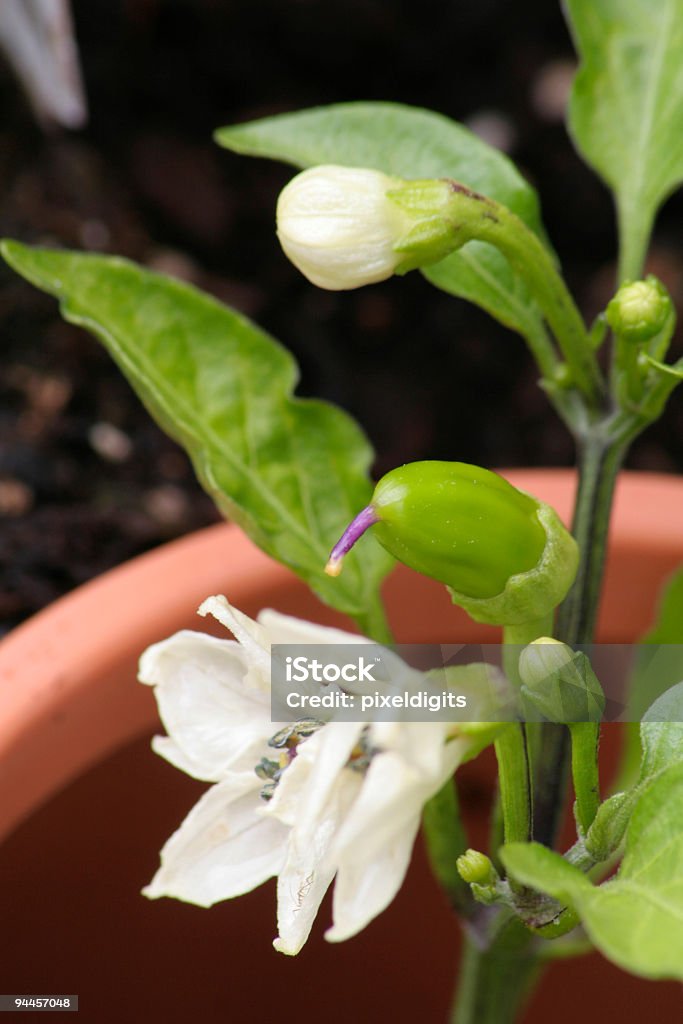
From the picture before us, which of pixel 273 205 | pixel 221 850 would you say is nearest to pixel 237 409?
pixel 221 850

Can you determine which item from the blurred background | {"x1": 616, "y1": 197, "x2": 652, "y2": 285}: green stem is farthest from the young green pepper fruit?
the blurred background

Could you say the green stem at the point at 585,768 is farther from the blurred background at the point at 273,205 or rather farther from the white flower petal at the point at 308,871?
the blurred background at the point at 273,205

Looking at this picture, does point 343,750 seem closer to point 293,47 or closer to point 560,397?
point 560,397

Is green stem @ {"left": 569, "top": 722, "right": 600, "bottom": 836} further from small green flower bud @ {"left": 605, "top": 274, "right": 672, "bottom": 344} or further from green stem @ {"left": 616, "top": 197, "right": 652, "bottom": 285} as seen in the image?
green stem @ {"left": 616, "top": 197, "right": 652, "bottom": 285}

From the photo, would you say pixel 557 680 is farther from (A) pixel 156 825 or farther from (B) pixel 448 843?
(A) pixel 156 825

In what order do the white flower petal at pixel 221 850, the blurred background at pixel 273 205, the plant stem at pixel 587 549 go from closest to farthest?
the white flower petal at pixel 221 850 → the plant stem at pixel 587 549 → the blurred background at pixel 273 205

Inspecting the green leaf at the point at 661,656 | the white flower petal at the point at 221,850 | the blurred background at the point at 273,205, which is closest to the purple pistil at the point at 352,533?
the white flower petal at the point at 221,850

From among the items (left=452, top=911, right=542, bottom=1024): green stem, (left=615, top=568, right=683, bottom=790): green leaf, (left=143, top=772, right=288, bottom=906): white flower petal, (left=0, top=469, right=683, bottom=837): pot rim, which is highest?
(left=143, top=772, right=288, bottom=906): white flower petal
